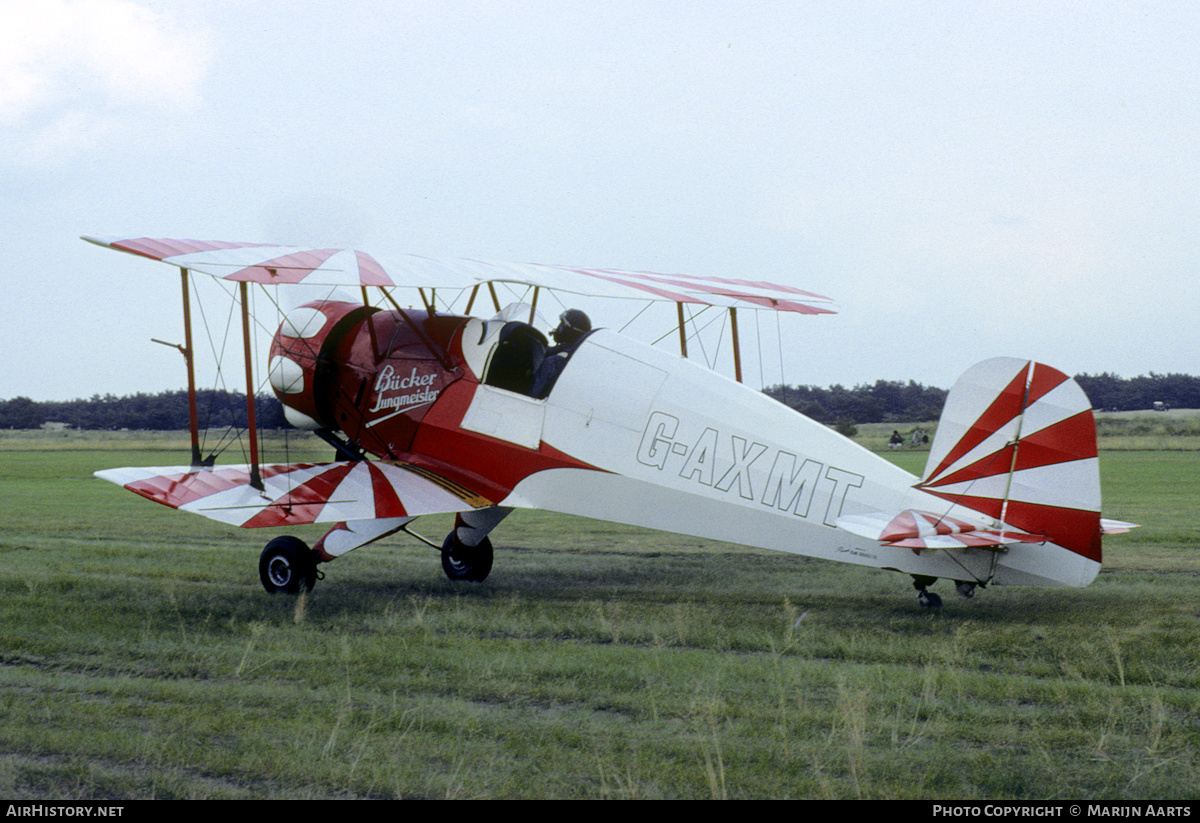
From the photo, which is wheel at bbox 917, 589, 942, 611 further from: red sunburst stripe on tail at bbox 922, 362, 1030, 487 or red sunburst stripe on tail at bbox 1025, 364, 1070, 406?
red sunburst stripe on tail at bbox 1025, 364, 1070, 406

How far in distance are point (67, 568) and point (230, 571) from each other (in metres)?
1.65

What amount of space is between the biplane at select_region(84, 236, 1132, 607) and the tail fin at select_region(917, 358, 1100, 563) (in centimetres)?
1

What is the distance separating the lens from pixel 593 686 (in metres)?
5.43

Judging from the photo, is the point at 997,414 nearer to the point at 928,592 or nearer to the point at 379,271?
the point at 928,592

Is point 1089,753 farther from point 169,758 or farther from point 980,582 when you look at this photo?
point 169,758

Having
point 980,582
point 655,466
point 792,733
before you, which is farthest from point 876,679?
point 655,466

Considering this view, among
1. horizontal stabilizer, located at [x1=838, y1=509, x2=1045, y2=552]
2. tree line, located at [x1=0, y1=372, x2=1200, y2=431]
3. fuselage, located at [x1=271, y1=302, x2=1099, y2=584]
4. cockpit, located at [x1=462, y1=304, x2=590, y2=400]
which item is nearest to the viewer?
horizontal stabilizer, located at [x1=838, y1=509, x2=1045, y2=552]

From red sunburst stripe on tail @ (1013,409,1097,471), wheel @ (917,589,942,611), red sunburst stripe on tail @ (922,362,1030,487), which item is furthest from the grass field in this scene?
red sunburst stripe on tail @ (922,362,1030,487)

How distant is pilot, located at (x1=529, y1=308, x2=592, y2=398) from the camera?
851 centimetres

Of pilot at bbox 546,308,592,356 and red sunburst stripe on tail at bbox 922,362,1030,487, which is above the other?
pilot at bbox 546,308,592,356

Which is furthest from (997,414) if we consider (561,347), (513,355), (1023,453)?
(513,355)

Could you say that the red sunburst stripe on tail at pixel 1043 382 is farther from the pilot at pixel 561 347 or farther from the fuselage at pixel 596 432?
the pilot at pixel 561 347

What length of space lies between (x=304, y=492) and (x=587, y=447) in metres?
2.50

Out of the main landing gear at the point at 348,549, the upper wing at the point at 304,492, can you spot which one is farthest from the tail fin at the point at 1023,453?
the main landing gear at the point at 348,549
